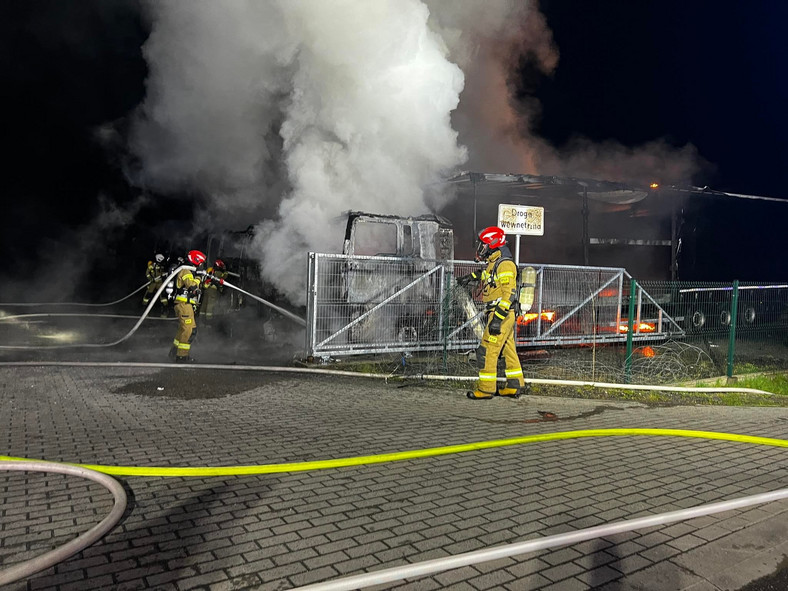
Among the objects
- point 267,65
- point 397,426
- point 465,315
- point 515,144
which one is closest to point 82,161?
point 267,65

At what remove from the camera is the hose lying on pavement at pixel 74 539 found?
266 centimetres

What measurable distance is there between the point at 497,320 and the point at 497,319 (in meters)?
0.01

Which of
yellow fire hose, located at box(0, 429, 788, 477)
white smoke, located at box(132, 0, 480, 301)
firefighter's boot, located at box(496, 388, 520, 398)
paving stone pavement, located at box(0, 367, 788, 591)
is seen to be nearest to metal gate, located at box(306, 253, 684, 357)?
firefighter's boot, located at box(496, 388, 520, 398)

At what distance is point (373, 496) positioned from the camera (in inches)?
152

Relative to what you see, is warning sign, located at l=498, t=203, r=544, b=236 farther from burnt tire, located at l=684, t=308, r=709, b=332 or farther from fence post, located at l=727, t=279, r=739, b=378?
fence post, located at l=727, t=279, r=739, b=378

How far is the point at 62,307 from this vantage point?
18.0m

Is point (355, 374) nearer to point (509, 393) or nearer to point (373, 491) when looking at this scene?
point (509, 393)

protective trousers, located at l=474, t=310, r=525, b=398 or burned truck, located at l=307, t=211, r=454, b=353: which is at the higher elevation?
burned truck, located at l=307, t=211, r=454, b=353

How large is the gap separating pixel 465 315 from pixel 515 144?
15.1 meters

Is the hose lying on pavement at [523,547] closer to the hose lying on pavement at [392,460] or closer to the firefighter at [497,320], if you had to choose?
the hose lying on pavement at [392,460]

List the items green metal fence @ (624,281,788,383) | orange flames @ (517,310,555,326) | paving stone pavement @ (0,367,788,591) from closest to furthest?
paving stone pavement @ (0,367,788,591), green metal fence @ (624,281,788,383), orange flames @ (517,310,555,326)

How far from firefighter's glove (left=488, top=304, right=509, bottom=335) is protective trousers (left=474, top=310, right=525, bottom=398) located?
40mm

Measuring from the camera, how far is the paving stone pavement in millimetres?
2889

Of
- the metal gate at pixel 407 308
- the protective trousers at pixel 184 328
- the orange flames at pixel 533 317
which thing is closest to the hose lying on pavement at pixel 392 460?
the metal gate at pixel 407 308
